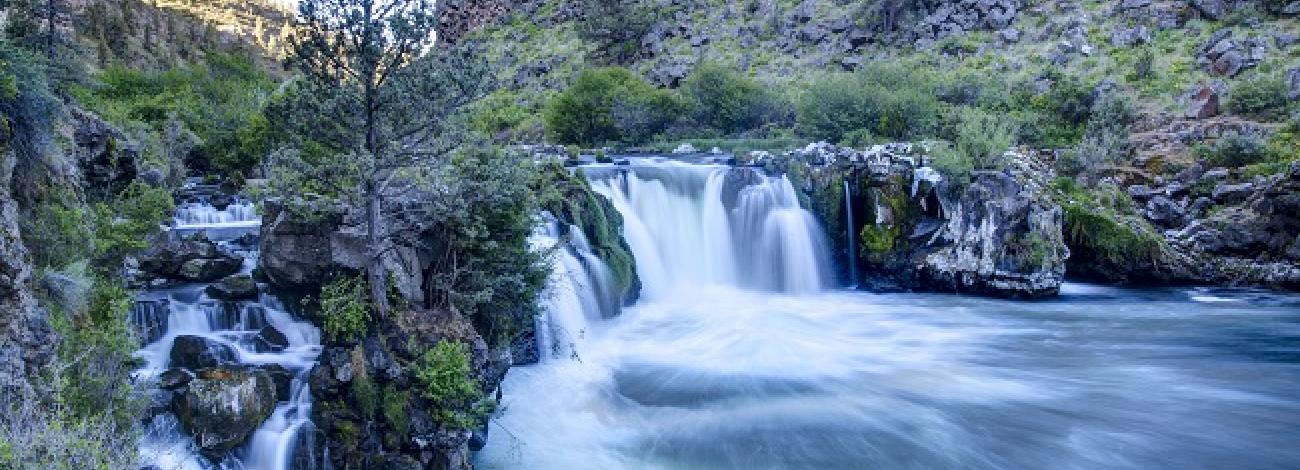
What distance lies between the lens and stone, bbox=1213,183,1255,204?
23484 millimetres

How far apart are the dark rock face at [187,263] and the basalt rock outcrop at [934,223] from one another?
16.2m

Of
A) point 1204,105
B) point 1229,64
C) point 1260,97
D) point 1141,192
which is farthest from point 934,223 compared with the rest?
point 1229,64

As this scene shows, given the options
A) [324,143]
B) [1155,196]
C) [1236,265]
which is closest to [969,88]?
[1155,196]

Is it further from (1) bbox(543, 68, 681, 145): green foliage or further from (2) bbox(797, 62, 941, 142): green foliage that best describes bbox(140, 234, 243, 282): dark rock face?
(1) bbox(543, 68, 681, 145): green foliage

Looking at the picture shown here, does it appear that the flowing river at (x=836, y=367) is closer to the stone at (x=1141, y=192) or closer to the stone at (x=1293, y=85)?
the stone at (x=1141, y=192)

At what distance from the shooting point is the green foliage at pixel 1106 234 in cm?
2231

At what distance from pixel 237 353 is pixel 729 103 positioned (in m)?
29.5

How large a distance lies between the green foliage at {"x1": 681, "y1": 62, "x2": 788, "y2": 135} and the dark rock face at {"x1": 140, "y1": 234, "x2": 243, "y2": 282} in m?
26.9

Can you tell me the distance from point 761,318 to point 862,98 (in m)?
15.0

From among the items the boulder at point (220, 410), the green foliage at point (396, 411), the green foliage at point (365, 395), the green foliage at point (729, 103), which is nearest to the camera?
the boulder at point (220, 410)

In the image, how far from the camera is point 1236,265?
22.2 m

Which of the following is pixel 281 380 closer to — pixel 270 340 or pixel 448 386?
pixel 270 340

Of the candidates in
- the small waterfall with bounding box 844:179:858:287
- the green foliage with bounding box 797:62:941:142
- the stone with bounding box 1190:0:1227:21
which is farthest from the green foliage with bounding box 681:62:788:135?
the stone with bounding box 1190:0:1227:21

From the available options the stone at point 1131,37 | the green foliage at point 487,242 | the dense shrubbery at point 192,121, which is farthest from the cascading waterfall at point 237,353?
the stone at point 1131,37
